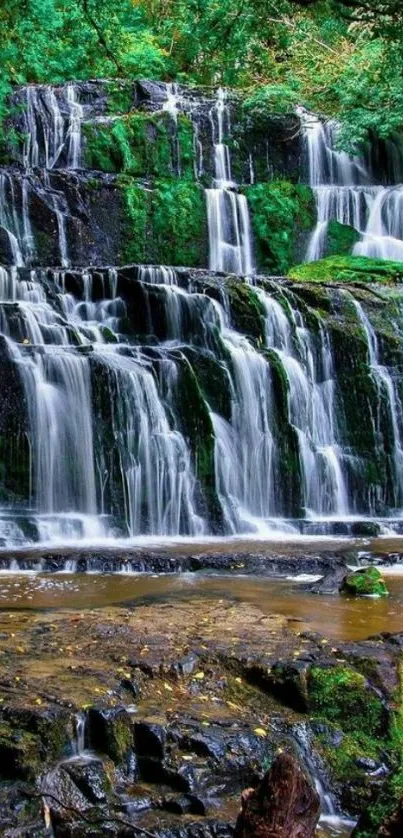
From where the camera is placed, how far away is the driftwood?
332 cm

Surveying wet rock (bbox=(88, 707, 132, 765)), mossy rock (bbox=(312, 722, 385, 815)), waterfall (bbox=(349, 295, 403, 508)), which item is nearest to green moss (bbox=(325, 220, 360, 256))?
waterfall (bbox=(349, 295, 403, 508))

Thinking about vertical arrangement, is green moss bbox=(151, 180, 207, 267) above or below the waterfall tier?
above

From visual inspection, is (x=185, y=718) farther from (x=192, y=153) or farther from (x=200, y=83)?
(x=200, y=83)

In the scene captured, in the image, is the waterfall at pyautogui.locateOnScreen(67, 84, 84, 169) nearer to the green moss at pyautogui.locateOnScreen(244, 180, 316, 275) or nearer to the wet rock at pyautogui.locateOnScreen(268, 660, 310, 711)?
the green moss at pyautogui.locateOnScreen(244, 180, 316, 275)

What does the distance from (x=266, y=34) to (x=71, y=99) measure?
56.3 feet

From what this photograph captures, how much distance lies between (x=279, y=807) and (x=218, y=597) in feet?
17.2

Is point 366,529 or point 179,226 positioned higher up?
point 179,226

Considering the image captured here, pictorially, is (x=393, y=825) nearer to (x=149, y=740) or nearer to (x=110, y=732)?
(x=149, y=740)

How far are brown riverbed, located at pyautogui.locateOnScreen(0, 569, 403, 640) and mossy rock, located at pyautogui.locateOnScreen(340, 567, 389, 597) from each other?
0.14 meters

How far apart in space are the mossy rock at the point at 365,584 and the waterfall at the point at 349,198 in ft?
50.6

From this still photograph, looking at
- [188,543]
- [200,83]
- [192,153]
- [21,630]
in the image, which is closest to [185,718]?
[21,630]

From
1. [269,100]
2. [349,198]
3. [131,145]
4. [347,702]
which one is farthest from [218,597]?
[269,100]

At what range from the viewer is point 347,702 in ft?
17.8

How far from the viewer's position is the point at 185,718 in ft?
16.5
